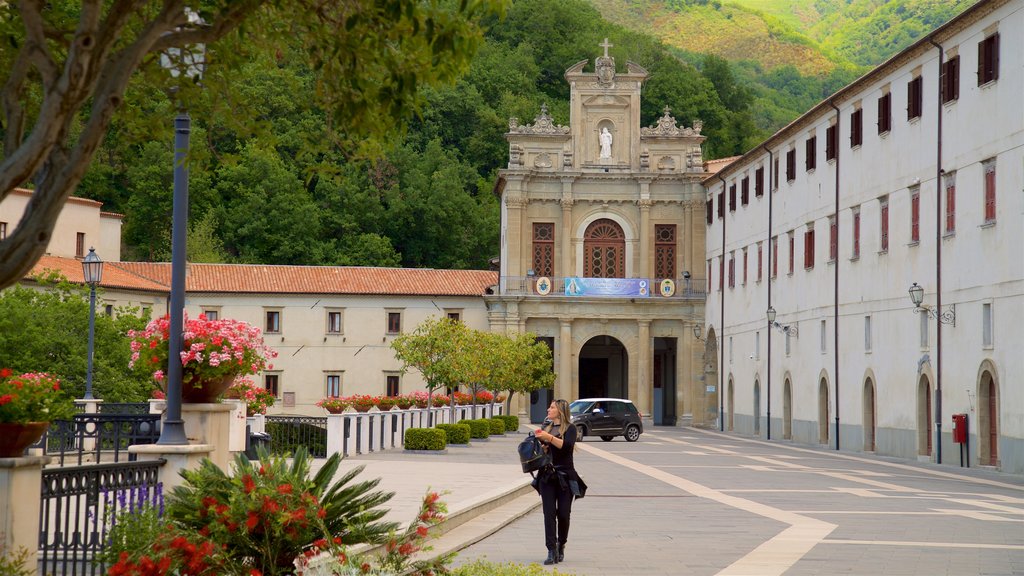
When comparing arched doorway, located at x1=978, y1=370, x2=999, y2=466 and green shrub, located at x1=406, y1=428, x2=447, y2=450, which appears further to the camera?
green shrub, located at x1=406, y1=428, x2=447, y2=450

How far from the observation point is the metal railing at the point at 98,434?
14594mm

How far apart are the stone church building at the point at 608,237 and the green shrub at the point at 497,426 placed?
1652 cm

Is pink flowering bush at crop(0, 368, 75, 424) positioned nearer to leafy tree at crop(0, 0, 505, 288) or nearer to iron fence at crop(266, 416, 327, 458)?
leafy tree at crop(0, 0, 505, 288)

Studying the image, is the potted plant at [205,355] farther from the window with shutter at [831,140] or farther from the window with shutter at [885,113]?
the window with shutter at [831,140]

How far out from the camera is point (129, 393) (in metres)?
47.3

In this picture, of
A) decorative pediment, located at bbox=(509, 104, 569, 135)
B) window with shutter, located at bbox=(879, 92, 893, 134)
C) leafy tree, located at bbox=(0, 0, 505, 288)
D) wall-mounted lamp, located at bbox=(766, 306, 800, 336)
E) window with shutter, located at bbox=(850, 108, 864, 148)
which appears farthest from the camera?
decorative pediment, located at bbox=(509, 104, 569, 135)

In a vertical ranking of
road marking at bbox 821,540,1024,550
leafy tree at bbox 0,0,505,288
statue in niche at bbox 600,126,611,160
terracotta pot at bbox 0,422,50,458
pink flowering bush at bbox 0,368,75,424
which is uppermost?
statue in niche at bbox 600,126,611,160

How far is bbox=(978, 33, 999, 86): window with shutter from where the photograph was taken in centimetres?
3419

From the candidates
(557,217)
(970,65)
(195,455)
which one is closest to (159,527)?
(195,455)

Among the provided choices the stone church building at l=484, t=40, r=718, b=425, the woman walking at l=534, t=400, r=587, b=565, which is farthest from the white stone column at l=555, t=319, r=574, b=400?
the woman walking at l=534, t=400, r=587, b=565

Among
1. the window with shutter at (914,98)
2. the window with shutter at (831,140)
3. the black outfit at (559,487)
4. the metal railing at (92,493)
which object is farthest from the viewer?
the window with shutter at (831,140)

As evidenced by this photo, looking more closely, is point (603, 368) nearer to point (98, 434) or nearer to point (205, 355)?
point (98, 434)

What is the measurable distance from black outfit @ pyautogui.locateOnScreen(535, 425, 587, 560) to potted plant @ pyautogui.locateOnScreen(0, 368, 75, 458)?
238 inches

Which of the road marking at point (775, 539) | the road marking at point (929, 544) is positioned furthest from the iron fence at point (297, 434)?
the road marking at point (929, 544)
